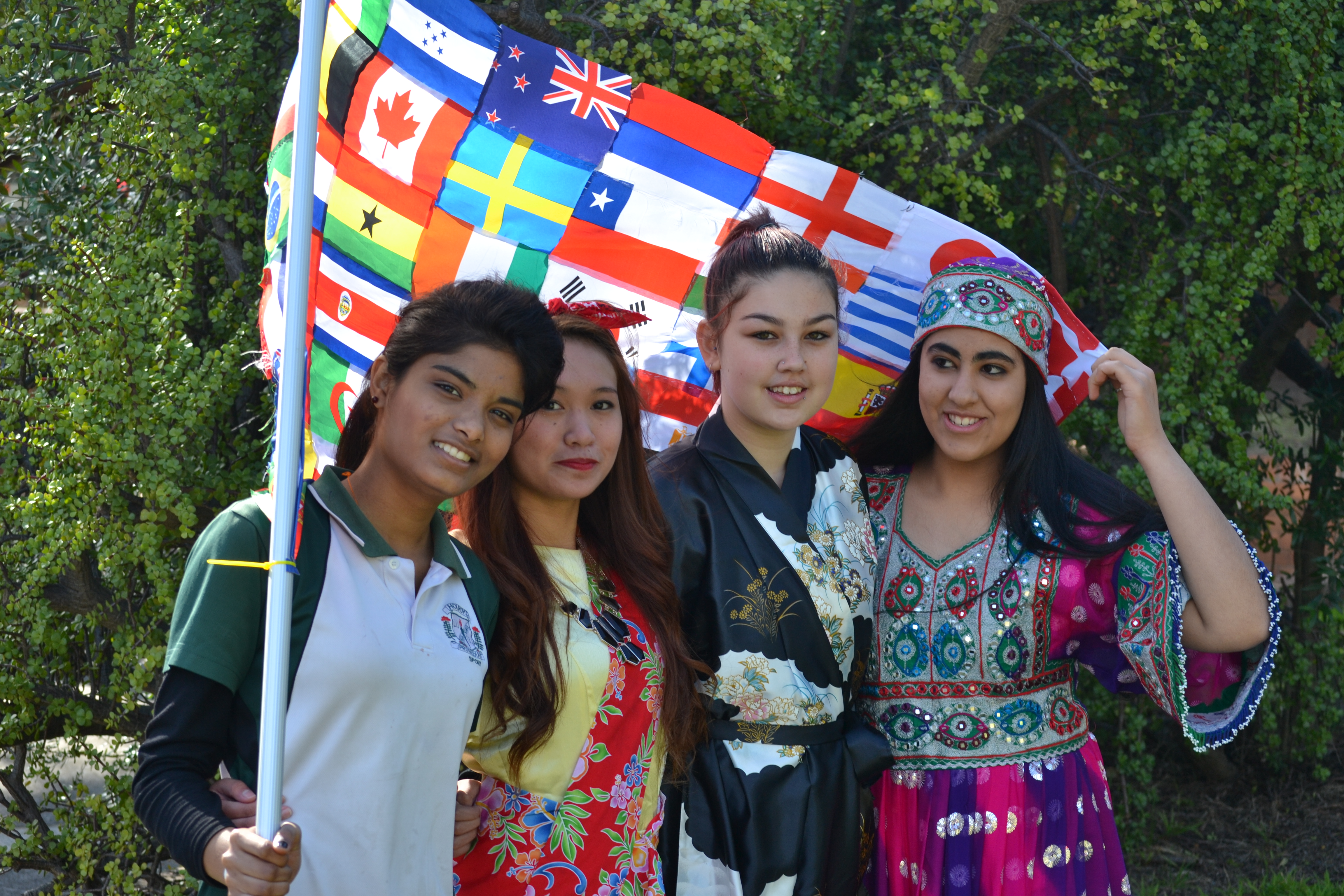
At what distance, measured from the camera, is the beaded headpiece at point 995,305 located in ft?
7.89

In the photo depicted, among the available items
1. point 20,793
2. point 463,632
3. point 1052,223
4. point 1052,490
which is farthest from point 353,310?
point 1052,223

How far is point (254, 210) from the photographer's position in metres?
3.54

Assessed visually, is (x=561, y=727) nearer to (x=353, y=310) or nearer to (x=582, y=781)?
(x=582, y=781)

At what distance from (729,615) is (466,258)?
3.44 feet

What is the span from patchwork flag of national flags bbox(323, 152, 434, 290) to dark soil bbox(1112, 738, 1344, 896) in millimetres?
3074

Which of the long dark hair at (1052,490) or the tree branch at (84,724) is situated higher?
the long dark hair at (1052,490)

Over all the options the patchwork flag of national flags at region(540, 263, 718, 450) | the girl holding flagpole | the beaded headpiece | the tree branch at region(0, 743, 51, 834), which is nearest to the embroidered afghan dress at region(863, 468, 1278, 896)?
the beaded headpiece

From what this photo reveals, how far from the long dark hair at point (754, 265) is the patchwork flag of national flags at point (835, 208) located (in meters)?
0.33

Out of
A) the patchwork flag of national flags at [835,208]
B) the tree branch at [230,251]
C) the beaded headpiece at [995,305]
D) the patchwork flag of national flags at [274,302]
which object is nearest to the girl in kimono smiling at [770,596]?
the beaded headpiece at [995,305]

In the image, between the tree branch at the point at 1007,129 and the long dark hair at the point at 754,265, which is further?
the tree branch at the point at 1007,129

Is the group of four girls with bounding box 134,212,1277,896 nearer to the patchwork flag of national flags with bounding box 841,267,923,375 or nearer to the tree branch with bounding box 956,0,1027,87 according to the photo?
the patchwork flag of national flags with bounding box 841,267,923,375

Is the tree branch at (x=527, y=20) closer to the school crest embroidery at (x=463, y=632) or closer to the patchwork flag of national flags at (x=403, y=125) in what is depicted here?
the patchwork flag of national flags at (x=403, y=125)

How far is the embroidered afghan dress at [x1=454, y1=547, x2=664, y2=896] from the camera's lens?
1947 millimetres

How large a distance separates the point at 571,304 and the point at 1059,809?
4.52 ft
